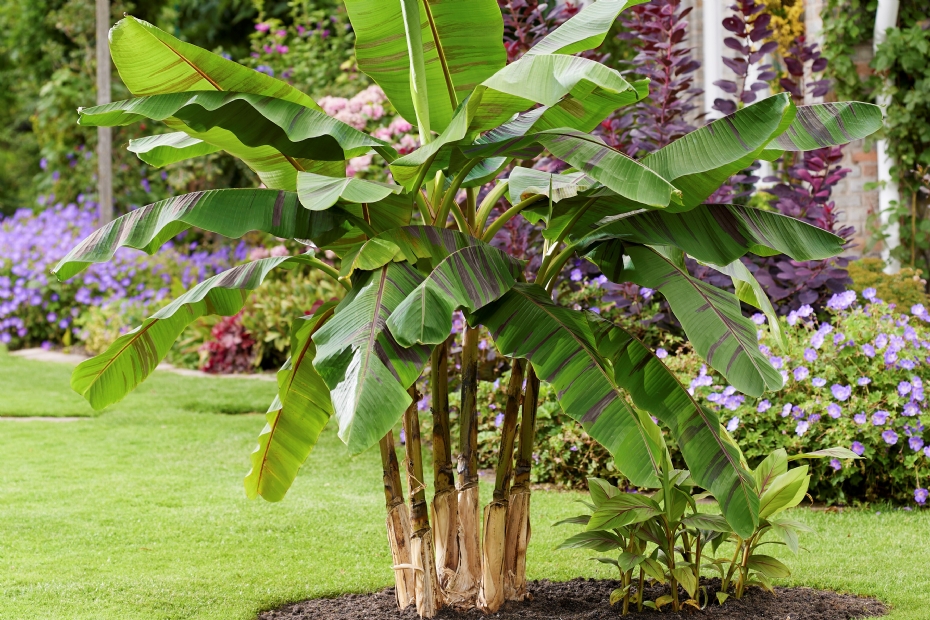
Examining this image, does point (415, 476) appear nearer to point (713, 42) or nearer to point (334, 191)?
point (334, 191)

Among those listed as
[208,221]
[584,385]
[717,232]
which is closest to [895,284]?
[717,232]

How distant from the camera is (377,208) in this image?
116 inches

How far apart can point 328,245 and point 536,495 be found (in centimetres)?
278

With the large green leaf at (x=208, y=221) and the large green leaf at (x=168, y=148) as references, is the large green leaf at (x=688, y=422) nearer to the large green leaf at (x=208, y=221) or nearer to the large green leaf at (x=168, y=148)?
the large green leaf at (x=208, y=221)

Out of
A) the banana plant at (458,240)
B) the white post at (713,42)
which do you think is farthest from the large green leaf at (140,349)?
the white post at (713,42)

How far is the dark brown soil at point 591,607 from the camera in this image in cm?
314

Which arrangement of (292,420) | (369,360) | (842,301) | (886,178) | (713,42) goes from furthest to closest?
1. (713,42)
2. (886,178)
3. (842,301)
4. (292,420)
5. (369,360)

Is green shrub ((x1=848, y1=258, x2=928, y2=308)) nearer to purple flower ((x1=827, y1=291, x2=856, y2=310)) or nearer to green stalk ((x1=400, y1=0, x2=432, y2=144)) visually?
purple flower ((x1=827, y1=291, x2=856, y2=310))

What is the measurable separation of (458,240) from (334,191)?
51cm

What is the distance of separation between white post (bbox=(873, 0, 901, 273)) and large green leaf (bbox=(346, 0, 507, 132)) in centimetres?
583

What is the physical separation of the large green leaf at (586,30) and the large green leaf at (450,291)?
0.63m

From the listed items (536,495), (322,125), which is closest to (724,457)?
(322,125)

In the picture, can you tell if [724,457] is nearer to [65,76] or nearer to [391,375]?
[391,375]

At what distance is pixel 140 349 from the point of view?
3.21 meters
